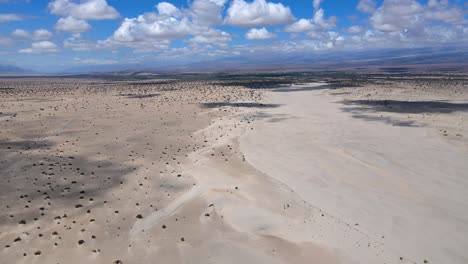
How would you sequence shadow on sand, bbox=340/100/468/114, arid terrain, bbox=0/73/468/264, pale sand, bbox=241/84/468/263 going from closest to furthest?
arid terrain, bbox=0/73/468/264, pale sand, bbox=241/84/468/263, shadow on sand, bbox=340/100/468/114

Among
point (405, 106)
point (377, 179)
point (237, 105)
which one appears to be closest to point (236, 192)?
point (377, 179)

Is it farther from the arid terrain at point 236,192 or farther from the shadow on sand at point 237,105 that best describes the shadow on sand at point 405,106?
the shadow on sand at point 237,105

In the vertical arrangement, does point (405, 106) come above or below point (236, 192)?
below

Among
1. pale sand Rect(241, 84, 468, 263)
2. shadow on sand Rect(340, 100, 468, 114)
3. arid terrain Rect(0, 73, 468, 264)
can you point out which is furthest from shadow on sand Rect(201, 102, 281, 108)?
arid terrain Rect(0, 73, 468, 264)

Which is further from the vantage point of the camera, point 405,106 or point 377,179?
point 405,106

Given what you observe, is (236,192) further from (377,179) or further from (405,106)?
(405,106)

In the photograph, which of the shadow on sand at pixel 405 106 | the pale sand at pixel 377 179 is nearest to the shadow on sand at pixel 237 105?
the shadow on sand at pixel 405 106

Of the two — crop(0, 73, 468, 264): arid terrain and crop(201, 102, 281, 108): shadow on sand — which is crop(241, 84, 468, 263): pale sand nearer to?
crop(0, 73, 468, 264): arid terrain
